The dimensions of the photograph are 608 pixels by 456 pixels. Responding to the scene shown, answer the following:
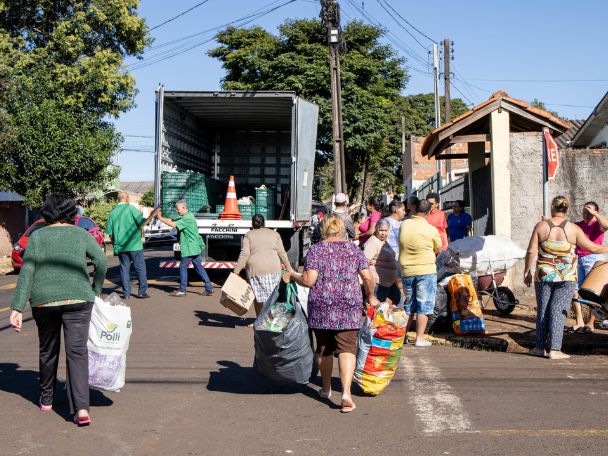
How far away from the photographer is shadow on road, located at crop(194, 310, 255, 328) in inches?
428

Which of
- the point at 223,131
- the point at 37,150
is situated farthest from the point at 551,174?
the point at 37,150

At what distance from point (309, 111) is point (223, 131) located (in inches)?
164

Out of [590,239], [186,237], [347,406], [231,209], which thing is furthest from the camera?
[231,209]

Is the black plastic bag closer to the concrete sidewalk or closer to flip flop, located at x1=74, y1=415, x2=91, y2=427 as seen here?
flip flop, located at x1=74, y1=415, x2=91, y2=427

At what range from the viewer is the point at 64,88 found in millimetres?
28750

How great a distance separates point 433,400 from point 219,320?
521cm

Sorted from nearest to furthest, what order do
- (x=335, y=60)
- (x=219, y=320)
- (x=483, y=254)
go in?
(x=483, y=254) < (x=219, y=320) < (x=335, y=60)

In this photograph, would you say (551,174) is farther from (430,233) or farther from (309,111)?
(309,111)

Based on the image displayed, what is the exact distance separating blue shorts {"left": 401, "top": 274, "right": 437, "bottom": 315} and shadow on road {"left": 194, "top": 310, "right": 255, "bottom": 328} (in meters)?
2.78

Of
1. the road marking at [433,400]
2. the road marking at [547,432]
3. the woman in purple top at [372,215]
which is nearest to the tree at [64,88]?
the woman in purple top at [372,215]

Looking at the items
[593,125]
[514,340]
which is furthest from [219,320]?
[593,125]

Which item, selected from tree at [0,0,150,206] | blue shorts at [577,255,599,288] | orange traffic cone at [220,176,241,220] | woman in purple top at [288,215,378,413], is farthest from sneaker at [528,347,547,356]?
tree at [0,0,150,206]

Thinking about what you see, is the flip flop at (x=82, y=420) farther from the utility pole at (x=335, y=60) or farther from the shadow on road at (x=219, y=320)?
the utility pole at (x=335, y=60)

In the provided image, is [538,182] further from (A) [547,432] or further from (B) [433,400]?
(A) [547,432]
